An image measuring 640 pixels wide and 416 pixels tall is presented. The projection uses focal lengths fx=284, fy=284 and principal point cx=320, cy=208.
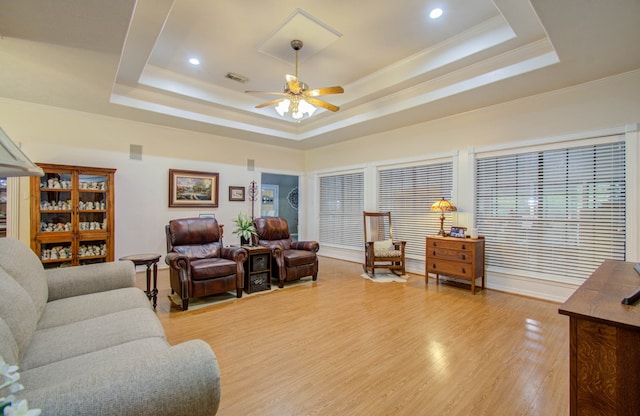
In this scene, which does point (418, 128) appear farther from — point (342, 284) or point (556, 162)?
point (342, 284)

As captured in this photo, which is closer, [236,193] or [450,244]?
[450,244]

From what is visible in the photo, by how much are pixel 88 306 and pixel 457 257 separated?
14.2ft

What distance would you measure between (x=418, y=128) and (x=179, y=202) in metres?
4.84

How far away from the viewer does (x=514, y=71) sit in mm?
3383

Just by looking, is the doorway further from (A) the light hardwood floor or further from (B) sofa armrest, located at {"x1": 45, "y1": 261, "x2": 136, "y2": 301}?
(B) sofa armrest, located at {"x1": 45, "y1": 261, "x2": 136, "y2": 301}

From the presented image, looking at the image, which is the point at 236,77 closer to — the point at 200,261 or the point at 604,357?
the point at 200,261

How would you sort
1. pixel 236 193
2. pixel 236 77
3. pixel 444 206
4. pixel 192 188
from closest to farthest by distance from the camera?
1. pixel 444 206
2. pixel 236 77
3. pixel 192 188
4. pixel 236 193

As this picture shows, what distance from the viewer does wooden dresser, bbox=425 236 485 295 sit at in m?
4.11

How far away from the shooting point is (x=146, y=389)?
3.06 feet

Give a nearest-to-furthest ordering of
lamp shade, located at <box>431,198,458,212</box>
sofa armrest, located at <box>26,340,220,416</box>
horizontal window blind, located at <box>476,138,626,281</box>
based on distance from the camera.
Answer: sofa armrest, located at <box>26,340,220,416</box>, horizontal window blind, located at <box>476,138,626,281</box>, lamp shade, located at <box>431,198,458,212</box>

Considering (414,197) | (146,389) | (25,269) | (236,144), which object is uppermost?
(236,144)

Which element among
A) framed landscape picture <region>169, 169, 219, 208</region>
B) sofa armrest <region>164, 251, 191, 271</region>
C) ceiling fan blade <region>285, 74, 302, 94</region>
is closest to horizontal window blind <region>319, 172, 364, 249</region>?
framed landscape picture <region>169, 169, 219, 208</region>

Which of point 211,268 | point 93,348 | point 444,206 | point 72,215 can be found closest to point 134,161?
point 72,215

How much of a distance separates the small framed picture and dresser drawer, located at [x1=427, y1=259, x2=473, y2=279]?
422 centimetres
